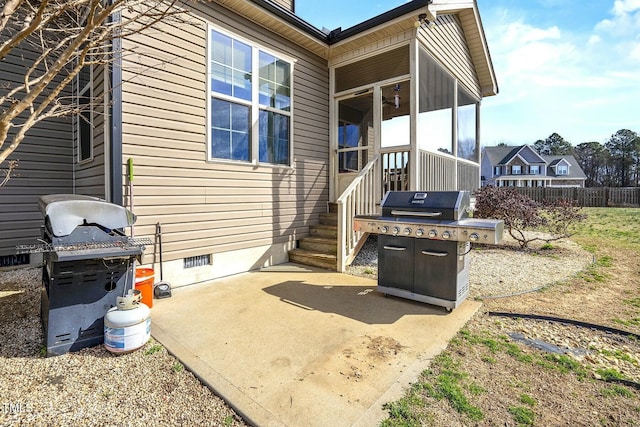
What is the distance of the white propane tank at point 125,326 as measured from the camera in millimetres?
2539

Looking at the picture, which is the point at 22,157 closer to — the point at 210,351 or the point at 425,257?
the point at 210,351

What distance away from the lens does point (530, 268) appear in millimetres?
5648

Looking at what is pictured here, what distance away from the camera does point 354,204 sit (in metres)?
5.57

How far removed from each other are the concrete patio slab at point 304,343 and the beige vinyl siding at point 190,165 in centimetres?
96

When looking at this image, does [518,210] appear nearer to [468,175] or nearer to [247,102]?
[468,175]

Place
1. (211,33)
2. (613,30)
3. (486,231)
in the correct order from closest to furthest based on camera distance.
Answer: (486,231)
(211,33)
(613,30)

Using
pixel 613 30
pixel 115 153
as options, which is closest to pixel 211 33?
pixel 115 153

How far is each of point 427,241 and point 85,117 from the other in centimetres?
544

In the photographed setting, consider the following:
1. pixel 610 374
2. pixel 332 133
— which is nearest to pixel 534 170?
pixel 332 133

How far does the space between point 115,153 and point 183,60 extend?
1743 millimetres

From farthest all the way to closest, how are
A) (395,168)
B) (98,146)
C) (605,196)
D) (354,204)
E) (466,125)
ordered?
(605,196)
(466,125)
(395,168)
(354,204)
(98,146)

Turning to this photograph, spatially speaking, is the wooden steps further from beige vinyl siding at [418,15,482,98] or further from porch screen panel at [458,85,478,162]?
porch screen panel at [458,85,478,162]

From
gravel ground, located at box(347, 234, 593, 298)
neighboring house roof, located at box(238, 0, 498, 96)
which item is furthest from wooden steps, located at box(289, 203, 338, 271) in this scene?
neighboring house roof, located at box(238, 0, 498, 96)

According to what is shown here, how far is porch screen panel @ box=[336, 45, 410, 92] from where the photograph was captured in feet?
21.2
